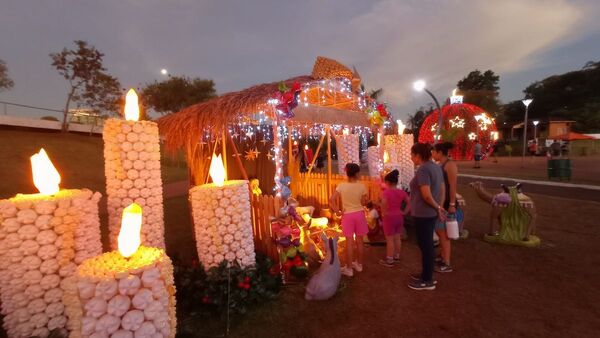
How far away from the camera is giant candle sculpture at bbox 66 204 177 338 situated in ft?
6.01

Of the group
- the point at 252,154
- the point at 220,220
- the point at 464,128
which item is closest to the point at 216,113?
the point at 220,220

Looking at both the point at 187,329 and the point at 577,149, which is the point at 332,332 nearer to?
the point at 187,329

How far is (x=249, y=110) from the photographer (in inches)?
227

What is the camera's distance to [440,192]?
401 centimetres

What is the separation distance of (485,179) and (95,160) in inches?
929

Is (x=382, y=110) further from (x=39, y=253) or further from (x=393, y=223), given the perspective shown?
(x=39, y=253)

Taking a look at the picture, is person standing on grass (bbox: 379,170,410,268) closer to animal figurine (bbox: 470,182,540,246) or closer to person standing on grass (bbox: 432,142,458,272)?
person standing on grass (bbox: 432,142,458,272)

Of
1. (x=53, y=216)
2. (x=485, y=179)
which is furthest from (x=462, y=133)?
(x=53, y=216)

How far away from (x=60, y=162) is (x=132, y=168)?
18210mm

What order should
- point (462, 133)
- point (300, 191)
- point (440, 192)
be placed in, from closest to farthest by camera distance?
1. point (440, 192)
2. point (300, 191)
3. point (462, 133)

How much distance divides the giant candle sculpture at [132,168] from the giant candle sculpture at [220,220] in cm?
57

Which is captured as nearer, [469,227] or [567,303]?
[567,303]

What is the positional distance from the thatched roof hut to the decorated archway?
13.4 metres

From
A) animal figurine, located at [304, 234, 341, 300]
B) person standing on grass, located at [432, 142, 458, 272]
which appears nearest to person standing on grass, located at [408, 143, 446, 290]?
person standing on grass, located at [432, 142, 458, 272]
